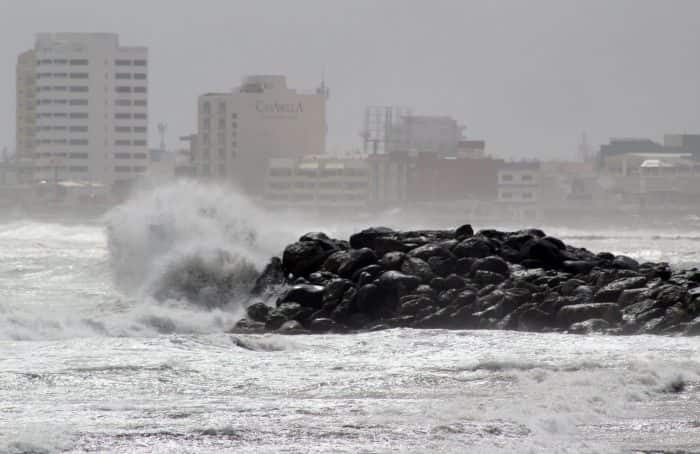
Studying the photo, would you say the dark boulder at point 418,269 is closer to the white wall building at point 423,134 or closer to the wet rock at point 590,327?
the wet rock at point 590,327

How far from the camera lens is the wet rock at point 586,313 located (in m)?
19.8

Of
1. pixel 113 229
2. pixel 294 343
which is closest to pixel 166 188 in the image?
pixel 113 229

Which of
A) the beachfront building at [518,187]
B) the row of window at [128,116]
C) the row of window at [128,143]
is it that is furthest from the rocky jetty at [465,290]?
the row of window at [128,116]

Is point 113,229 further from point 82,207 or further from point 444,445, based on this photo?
point 82,207

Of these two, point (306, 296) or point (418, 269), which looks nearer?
point (306, 296)

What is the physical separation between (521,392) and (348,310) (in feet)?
25.6

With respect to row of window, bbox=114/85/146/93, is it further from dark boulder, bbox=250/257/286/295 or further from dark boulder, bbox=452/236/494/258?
dark boulder, bbox=452/236/494/258

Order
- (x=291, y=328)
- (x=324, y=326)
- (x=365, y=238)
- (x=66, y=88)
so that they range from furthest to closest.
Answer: (x=66, y=88)
(x=365, y=238)
(x=324, y=326)
(x=291, y=328)

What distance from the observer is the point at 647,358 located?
612 inches

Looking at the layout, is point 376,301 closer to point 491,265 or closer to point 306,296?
point 306,296

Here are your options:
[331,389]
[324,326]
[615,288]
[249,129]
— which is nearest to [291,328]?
[324,326]

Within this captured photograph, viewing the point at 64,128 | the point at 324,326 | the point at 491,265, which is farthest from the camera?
the point at 64,128

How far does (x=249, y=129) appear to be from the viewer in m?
182

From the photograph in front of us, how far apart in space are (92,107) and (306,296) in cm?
17440
